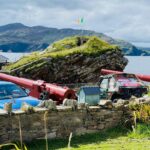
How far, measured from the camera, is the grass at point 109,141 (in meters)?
14.9

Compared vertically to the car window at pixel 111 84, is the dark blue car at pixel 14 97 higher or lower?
higher

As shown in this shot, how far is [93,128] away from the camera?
1745 centimetres

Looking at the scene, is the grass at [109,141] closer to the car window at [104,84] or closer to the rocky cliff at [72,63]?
the car window at [104,84]

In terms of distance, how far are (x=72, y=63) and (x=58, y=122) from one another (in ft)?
66.4

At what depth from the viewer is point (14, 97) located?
725 inches

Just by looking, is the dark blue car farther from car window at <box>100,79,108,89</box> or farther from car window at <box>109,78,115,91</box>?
car window at <box>100,79,108,89</box>

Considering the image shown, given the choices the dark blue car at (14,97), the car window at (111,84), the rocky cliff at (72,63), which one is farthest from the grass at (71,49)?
the dark blue car at (14,97)

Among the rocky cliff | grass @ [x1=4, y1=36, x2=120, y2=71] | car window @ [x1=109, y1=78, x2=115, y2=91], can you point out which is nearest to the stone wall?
car window @ [x1=109, y1=78, x2=115, y2=91]

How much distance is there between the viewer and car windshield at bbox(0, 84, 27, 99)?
18.3 meters

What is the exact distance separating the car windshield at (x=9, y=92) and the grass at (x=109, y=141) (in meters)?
3.19

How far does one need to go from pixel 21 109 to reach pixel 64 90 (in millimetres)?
4519

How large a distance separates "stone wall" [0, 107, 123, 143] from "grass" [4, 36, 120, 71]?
19.0m

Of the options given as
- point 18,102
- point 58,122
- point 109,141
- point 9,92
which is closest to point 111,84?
point 9,92

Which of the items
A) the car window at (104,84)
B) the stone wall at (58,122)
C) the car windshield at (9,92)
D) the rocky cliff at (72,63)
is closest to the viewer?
the stone wall at (58,122)
